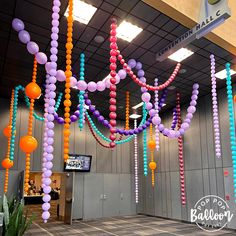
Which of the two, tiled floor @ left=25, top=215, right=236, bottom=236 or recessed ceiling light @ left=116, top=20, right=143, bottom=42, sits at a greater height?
recessed ceiling light @ left=116, top=20, right=143, bottom=42

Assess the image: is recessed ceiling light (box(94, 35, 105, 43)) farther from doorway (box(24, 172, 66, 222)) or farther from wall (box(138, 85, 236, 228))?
wall (box(138, 85, 236, 228))

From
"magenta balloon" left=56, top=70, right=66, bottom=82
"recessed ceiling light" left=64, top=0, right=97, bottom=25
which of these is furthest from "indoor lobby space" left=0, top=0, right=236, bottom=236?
"magenta balloon" left=56, top=70, right=66, bottom=82

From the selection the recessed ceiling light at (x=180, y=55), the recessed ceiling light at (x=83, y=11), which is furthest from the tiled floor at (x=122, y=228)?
the recessed ceiling light at (x=83, y=11)

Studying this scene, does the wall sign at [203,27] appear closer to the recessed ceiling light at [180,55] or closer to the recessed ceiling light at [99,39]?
the recessed ceiling light at [180,55]

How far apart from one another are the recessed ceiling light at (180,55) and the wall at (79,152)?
627 cm

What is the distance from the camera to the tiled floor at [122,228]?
8.05m

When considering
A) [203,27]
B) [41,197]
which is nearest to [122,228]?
[203,27]

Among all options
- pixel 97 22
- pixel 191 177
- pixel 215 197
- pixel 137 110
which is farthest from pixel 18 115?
pixel 215 197

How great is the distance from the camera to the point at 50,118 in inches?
149

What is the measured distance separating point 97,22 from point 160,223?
25.5 ft

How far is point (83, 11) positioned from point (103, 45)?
50.7 inches

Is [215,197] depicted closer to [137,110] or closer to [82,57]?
[137,110]

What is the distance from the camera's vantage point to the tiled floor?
317 inches

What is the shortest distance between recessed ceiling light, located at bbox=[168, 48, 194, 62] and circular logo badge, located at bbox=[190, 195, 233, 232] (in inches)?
193
